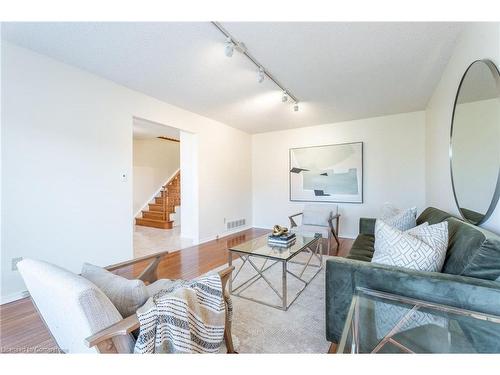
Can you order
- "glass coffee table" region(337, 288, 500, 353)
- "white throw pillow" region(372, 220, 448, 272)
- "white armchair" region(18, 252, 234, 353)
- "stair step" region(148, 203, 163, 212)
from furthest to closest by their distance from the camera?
"stair step" region(148, 203, 163, 212)
"white throw pillow" region(372, 220, 448, 272)
"glass coffee table" region(337, 288, 500, 353)
"white armchair" region(18, 252, 234, 353)

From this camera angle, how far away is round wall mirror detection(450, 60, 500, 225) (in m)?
1.54

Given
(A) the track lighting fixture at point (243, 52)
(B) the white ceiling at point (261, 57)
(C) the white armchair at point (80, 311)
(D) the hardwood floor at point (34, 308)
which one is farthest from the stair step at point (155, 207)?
(C) the white armchair at point (80, 311)

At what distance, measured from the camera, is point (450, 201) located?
2615mm

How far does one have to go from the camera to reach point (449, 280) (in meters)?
1.21

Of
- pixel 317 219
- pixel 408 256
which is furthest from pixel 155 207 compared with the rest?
pixel 408 256

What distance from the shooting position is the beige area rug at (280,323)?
1570 millimetres

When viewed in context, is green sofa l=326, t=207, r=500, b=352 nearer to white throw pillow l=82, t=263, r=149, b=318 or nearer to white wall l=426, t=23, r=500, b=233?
white wall l=426, t=23, r=500, b=233

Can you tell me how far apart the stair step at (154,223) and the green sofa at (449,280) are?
5.15 metres

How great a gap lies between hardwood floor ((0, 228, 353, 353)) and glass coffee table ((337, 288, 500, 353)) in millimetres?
1697

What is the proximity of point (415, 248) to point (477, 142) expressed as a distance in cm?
110

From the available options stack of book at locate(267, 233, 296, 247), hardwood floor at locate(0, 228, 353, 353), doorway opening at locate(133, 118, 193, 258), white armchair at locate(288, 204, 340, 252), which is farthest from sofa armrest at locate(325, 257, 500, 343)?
doorway opening at locate(133, 118, 193, 258)

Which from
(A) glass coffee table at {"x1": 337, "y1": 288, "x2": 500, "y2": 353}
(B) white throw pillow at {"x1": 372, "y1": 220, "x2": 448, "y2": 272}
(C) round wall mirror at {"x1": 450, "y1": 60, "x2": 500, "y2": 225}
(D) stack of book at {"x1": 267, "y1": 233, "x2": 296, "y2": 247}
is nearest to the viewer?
(A) glass coffee table at {"x1": 337, "y1": 288, "x2": 500, "y2": 353}

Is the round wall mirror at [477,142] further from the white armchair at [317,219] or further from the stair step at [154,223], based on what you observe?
the stair step at [154,223]
